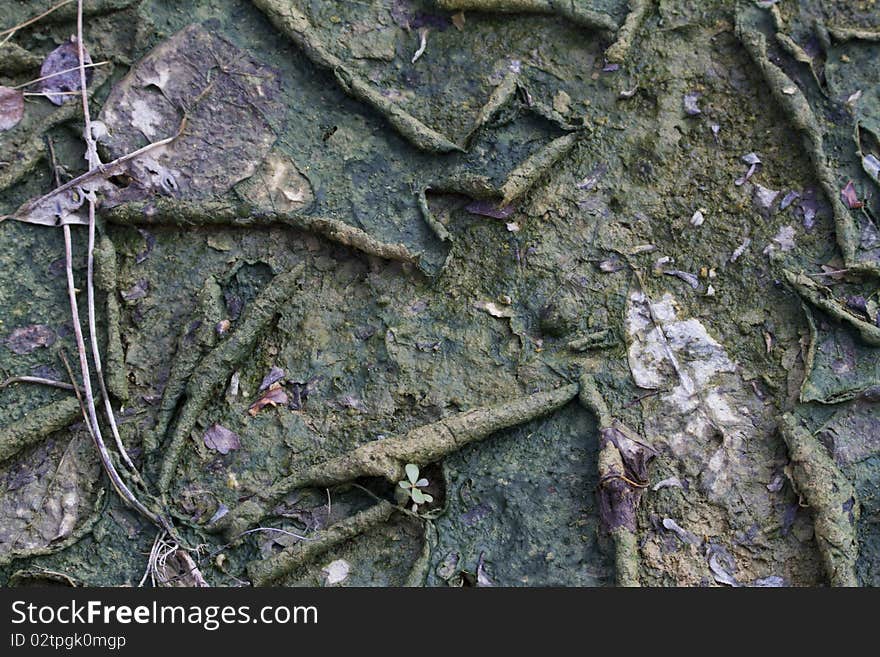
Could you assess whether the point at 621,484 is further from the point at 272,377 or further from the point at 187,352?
the point at 187,352

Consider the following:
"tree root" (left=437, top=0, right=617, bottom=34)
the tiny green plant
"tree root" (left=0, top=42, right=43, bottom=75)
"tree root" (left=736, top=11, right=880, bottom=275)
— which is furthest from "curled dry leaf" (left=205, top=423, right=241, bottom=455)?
"tree root" (left=736, top=11, right=880, bottom=275)

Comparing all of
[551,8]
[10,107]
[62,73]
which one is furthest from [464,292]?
[10,107]

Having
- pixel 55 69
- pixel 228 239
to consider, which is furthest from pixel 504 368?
pixel 55 69

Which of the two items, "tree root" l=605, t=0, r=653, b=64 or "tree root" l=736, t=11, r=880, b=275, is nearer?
"tree root" l=736, t=11, r=880, b=275

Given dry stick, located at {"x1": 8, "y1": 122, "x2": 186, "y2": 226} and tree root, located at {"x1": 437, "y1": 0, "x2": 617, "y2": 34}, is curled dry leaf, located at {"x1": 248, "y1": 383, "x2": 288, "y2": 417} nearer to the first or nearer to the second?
dry stick, located at {"x1": 8, "y1": 122, "x2": 186, "y2": 226}

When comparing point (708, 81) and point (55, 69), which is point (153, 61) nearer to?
point (55, 69)

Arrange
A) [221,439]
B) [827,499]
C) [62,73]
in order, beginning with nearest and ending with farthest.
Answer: [827,499]
[221,439]
[62,73]
